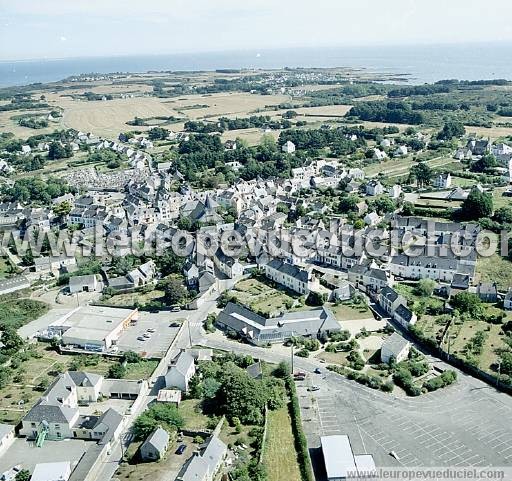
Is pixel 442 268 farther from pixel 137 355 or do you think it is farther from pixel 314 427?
pixel 137 355

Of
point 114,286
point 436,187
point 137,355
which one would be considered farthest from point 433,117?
point 137,355

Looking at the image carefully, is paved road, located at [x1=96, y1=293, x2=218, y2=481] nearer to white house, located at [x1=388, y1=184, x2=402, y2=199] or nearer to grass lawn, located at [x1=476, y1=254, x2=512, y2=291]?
grass lawn, located at [x1=476, y1=254, x2=512, y2=291]

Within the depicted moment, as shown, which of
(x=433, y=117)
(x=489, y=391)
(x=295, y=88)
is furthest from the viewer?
(x=295, y=88)

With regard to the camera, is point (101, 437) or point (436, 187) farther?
point (436, 187)

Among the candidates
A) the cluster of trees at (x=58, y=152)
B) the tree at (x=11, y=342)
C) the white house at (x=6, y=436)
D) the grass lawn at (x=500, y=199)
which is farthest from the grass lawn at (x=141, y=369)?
the cluster of trees at (x=58, y=152)

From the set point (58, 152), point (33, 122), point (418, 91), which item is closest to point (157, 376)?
point (58, 152)

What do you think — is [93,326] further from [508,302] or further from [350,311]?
[508,302]

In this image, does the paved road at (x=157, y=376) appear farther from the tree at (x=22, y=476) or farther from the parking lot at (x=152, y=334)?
the tree at (x=22, y=476)
